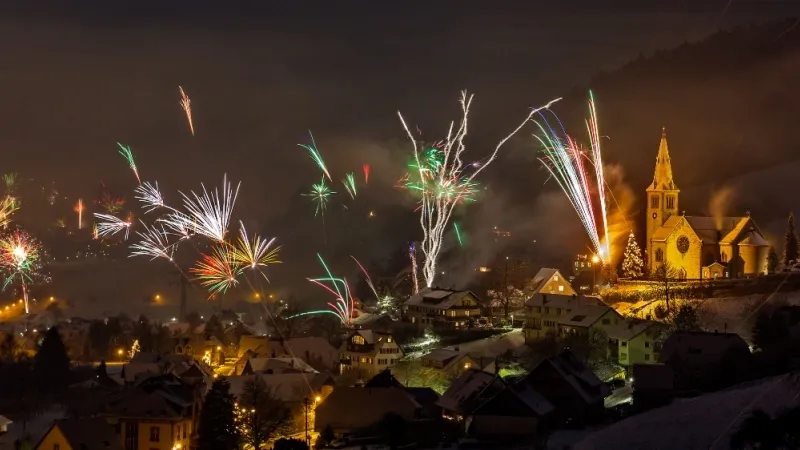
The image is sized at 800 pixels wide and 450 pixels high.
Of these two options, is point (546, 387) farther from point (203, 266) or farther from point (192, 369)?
point (203, 266)

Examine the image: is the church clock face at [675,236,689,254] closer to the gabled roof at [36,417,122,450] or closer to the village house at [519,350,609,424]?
the village house at [519,350,609,424]

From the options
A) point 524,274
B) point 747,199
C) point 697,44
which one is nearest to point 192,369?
point 524,274

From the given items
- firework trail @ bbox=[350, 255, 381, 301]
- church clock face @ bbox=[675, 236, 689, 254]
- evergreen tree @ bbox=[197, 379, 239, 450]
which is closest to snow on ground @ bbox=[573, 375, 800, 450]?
evergreen tree @ bbox=[197, 379, 239, 450]

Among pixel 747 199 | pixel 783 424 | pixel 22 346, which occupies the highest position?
pixel 747 199

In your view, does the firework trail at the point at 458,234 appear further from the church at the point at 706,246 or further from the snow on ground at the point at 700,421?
the snow on ground at the point at 700,421

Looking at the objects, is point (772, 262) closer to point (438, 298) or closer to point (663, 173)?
point (663, 173)
